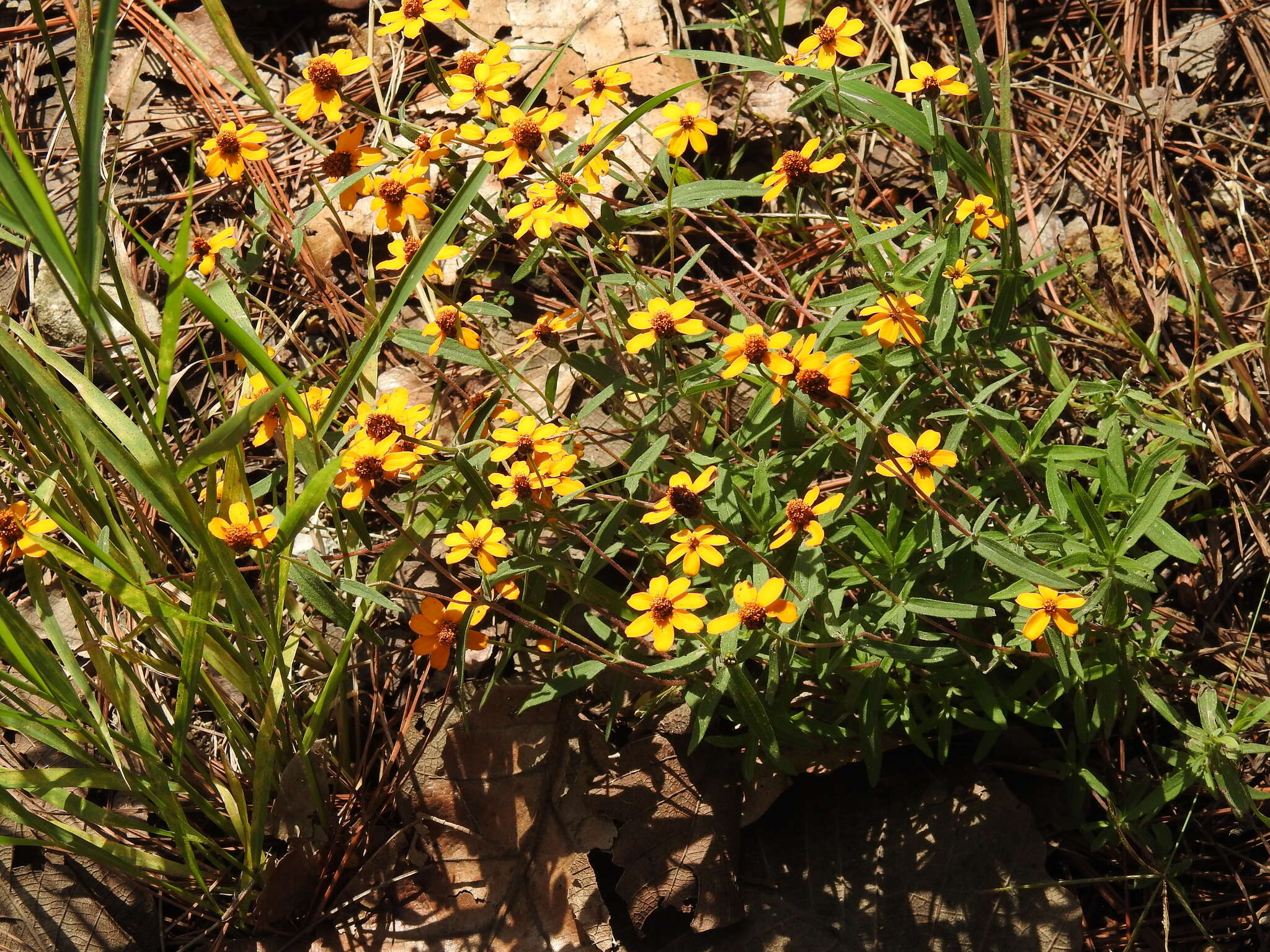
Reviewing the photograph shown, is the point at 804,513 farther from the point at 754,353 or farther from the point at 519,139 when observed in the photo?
the point at 519,139

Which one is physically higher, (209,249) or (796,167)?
(209,249)

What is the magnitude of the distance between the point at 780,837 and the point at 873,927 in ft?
1.06

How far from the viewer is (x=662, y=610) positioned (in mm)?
2229

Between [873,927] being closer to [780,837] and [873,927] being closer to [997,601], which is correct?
[780,837]

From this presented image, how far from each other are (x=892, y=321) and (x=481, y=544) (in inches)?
42.6

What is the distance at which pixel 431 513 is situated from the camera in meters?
2.72

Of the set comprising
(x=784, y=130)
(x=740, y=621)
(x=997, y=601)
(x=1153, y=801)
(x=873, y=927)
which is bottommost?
(x=873, y=927)

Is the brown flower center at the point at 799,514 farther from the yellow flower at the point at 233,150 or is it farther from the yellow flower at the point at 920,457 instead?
the yellow flower at the point at 233,150

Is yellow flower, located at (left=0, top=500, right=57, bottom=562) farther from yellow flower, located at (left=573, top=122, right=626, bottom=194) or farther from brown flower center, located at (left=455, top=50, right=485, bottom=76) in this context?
brown flower center, located at (left=455, top=50, right=485, bottom=76)

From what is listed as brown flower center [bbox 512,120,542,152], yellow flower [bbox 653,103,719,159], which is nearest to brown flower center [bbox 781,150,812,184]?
yellow flower [bbox 653,103,719,159]

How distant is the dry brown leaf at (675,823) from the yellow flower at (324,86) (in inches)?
73.8

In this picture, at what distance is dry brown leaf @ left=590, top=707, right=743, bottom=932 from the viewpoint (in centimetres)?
266

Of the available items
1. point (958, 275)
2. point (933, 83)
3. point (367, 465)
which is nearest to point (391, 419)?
point (367, 465)

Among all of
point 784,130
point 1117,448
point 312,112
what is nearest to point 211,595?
point 312,112
